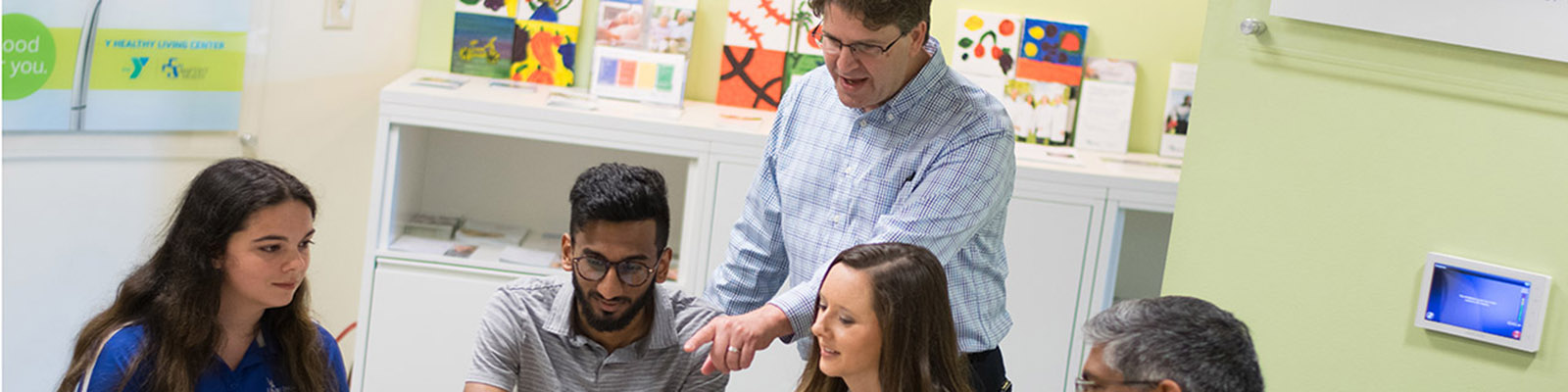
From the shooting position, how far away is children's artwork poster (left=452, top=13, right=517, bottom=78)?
3.66 meters

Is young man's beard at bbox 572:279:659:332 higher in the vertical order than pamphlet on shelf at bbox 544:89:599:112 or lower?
lower

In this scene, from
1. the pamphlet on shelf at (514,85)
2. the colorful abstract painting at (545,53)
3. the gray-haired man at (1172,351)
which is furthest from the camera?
the colorful abstract painting at (545,53)

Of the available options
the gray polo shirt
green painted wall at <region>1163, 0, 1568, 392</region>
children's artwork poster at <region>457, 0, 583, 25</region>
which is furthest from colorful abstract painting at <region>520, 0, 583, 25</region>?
green painted wall at <region>1163, 0, 1568, 392</region>

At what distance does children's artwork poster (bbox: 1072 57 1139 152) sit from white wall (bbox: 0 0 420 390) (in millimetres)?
1754

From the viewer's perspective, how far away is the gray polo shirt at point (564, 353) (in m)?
2.24

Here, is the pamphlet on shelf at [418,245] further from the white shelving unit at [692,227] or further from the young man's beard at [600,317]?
the young man's beard at [600,317]

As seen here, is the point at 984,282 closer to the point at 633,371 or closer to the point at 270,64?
the point at 633,371

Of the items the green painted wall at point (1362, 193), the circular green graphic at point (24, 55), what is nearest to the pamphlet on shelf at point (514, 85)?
the circular green graphic at point (24, 55)

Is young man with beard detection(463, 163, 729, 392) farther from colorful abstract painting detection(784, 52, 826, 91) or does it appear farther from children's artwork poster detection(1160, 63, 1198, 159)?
children's artwork poster detection(1160, 63, 1198, 159)

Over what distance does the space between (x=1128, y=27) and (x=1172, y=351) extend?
2269 millimetres

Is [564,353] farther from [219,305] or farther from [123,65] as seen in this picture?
[123,65]

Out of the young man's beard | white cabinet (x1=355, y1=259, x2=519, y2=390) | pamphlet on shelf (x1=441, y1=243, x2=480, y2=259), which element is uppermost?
the young man's beard

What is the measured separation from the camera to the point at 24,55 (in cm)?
284

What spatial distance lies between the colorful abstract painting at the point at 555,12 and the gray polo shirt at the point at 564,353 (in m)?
1.49
